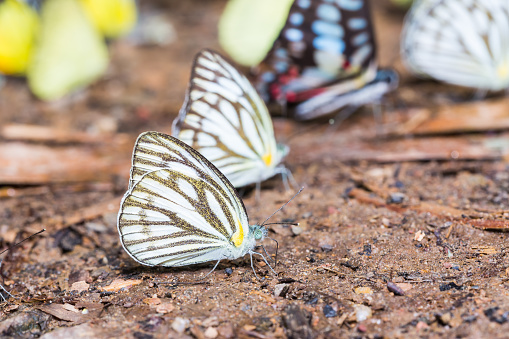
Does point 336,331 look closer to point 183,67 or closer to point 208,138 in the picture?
point 208,138

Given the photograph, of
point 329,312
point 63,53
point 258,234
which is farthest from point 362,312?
point 63,53

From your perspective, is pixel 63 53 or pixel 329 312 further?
pixel 63 53

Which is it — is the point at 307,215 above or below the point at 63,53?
below

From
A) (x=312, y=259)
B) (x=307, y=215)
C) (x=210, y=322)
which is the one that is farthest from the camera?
(x=307, y=215)

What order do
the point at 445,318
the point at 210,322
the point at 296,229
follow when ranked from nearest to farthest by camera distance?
the point at 445,318 → the point at 210,322 → the point at 296,229

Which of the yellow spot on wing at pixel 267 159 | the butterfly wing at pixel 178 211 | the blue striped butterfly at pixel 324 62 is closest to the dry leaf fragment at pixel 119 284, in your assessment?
the butterfly wing at pixel 178 211

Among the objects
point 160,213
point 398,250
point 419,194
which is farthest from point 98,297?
point 419,194

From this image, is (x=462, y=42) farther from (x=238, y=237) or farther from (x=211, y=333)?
(x=211, y=333)
